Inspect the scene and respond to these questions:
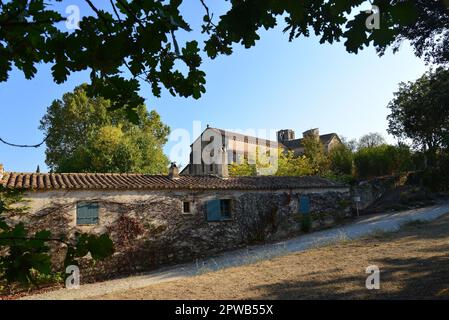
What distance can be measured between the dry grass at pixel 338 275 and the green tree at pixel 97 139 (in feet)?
50.1

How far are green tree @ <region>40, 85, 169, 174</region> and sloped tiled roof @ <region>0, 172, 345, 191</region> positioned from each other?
25.7 ft

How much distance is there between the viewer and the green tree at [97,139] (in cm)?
2750

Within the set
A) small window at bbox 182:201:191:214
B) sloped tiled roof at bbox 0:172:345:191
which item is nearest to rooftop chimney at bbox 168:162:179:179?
sloped tiled roof at bbox 0:172:345:191

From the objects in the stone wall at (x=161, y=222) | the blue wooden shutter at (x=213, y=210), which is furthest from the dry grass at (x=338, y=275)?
the blue wooden shutter at (x=213, y=210)

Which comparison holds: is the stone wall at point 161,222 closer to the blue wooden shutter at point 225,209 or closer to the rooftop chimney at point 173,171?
the blue wooden shutter at point 225,209

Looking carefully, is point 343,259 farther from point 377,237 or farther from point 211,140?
point 211,140

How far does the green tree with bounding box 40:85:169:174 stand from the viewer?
27.5m

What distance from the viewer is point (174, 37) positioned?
6.86ft

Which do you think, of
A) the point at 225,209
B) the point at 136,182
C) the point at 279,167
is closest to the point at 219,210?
the point at 225,209

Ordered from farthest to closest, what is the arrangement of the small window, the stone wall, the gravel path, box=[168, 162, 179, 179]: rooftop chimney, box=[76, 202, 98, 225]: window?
box=[168, 162, 179, 179]: rooftop chimney < the small window < box=[76, 202, 98, 225]: window < the stone wall < the gravel path

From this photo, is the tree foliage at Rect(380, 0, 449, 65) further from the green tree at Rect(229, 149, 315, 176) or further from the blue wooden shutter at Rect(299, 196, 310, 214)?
the green tree at Rect(229, 149, 315, 176)

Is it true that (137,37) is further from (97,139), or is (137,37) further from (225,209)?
(97,139)
